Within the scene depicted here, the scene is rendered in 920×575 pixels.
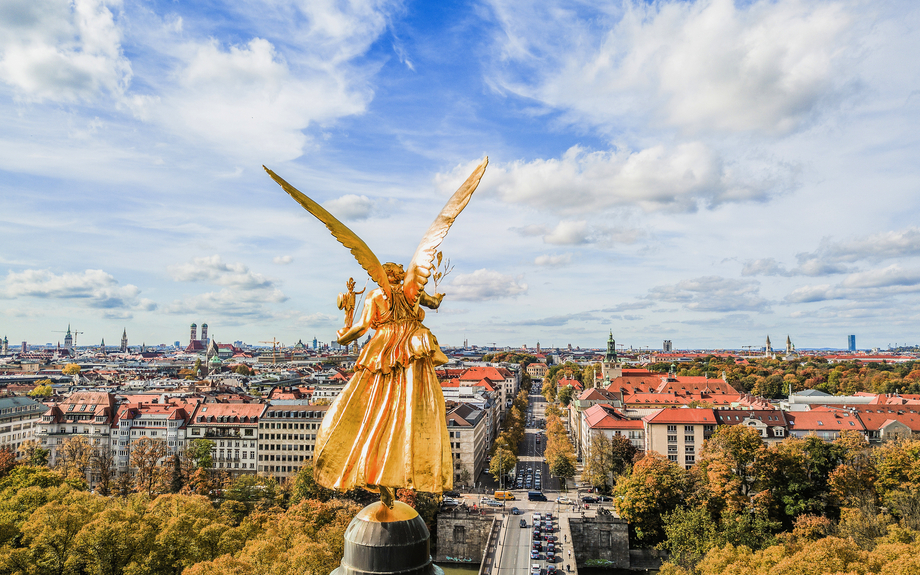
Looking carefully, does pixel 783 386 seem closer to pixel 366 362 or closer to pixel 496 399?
pixel 496 399

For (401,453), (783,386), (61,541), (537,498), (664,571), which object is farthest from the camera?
(783,386)

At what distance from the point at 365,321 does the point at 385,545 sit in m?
5.48

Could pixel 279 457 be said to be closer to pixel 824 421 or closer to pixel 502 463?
pixel 502 463

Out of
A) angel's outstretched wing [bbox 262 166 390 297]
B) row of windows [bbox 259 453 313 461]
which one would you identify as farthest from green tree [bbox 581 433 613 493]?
angel's outstretched wing [bbox 262 166 390 297]

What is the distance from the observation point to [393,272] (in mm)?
16562

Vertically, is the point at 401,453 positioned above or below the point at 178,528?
above

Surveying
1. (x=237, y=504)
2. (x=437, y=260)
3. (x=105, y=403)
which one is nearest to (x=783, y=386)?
(x=237, y=504)

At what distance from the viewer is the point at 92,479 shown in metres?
83.1

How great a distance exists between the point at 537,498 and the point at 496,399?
53.1 m

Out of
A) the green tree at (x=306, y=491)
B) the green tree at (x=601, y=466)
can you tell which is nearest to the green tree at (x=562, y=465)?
the green tree at (x=601, y=466)

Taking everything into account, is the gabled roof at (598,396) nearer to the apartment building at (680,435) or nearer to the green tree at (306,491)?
the apartment building at (680,435)

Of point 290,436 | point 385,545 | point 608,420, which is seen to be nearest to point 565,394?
point 608,420

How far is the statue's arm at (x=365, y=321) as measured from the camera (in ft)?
53.1

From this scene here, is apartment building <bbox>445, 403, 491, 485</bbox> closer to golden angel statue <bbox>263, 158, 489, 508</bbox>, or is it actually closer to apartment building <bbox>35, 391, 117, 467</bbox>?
apartment building <bbox>35, 391, 117, 467</bbox>
